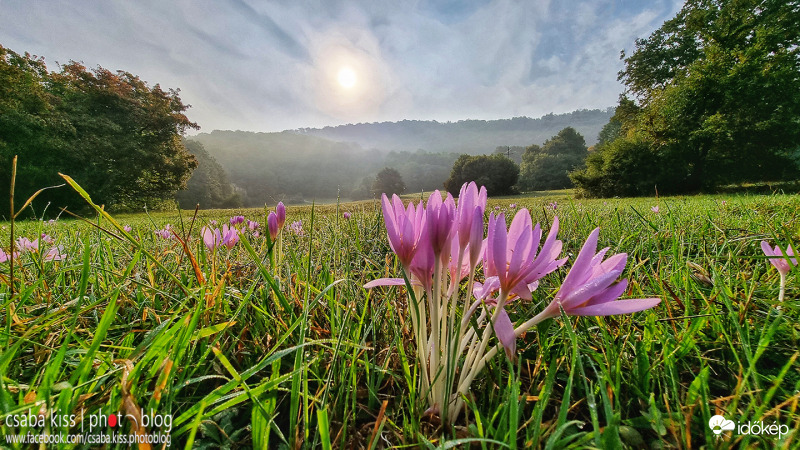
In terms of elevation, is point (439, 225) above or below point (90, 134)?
below

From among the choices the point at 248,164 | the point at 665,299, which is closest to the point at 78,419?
the point at 665,299

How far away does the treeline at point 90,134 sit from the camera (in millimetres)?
21906

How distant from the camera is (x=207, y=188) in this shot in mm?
54812

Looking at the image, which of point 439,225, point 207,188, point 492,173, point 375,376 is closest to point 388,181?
point 492,173

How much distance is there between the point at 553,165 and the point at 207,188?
203ft

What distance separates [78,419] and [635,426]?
3.46 ft

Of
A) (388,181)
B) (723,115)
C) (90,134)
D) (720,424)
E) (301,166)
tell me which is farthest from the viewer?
(301,166)

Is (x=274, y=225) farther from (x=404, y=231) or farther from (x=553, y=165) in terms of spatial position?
(x=553, y=165)

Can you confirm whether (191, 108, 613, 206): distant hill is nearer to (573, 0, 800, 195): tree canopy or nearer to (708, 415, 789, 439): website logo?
(573, 0, 800, 195): tree canopy

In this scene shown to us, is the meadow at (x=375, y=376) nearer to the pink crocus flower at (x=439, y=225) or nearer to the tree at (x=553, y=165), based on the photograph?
the pink crocus flower at (x=439, y=225)

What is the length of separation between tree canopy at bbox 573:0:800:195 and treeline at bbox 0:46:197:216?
118 feet

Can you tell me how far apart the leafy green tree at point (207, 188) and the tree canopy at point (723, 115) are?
56061mm

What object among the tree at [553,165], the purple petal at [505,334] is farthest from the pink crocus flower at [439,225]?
the tree at [553,165]

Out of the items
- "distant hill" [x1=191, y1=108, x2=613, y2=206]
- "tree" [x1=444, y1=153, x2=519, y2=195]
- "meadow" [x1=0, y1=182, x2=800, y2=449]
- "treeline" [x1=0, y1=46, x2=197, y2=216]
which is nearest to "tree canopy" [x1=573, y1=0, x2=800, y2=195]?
"tree" [x1=444, y1=153, x2=519, y2=195]
